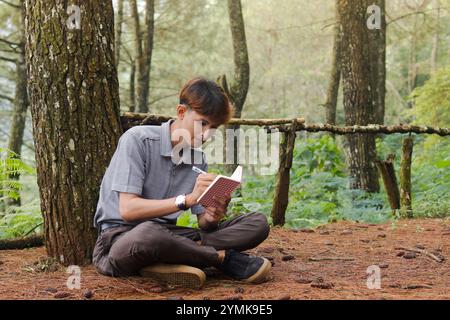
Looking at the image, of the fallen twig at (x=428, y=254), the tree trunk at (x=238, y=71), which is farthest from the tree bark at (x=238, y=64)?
the fallen twig at (x=428, y=254)

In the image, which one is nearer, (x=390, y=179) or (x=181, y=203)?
(x=181, y=203)

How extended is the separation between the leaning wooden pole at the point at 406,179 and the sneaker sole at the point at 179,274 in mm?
4326

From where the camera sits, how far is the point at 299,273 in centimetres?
441

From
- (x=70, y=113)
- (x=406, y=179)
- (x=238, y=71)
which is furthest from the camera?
(x=238, y=71)

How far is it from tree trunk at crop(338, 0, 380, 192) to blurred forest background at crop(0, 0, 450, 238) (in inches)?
Result: 15.9

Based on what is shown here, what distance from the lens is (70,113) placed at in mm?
4559

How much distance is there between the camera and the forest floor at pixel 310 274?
3.73 meters

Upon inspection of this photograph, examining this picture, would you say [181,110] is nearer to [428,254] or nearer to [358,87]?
[428,254]

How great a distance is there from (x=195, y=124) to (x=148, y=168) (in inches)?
18.3

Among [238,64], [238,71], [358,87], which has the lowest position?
[358,87]

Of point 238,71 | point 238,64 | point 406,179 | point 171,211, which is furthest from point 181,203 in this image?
point 238,64

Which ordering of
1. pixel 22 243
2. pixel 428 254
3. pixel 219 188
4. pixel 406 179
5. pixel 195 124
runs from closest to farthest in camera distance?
pixel 219 188 < pixel 195 124 < pixel 428 254 < pixel 22 243 < pixel 406 179

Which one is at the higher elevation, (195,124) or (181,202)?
(195,124)
